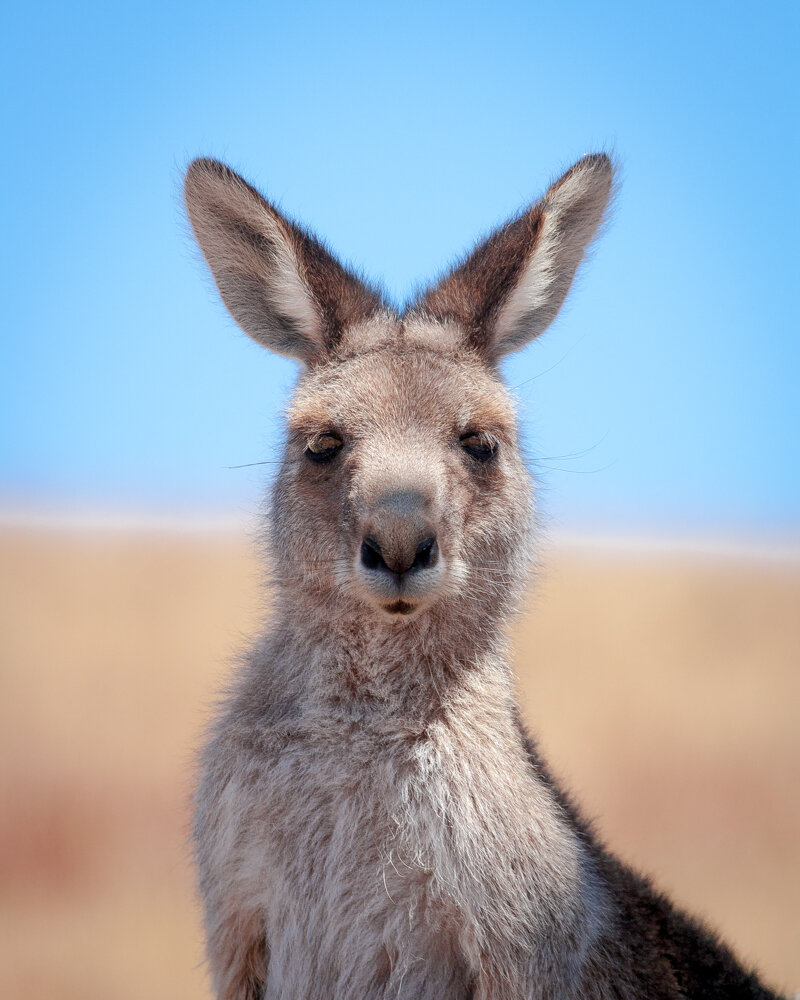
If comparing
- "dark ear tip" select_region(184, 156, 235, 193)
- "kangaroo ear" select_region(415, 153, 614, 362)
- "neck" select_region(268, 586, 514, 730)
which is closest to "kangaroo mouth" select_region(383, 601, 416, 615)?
"neck" select_region(268, 586, 514, 730)

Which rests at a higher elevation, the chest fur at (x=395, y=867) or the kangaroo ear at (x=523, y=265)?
the kangaroo ear at (x=523, y=265)

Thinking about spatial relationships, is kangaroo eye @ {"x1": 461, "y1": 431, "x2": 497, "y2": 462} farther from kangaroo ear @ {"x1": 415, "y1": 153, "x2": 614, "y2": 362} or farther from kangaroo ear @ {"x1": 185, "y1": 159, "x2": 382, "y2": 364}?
kangaroo ear @ {"x1": 185, "y1": 159, "x2": 382, "y2": 364}

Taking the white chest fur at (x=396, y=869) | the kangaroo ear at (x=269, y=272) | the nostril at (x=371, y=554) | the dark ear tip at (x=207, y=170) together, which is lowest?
the white chest fur at (x=396, y=869)

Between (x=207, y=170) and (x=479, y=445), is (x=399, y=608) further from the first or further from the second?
(x=207, y=170)

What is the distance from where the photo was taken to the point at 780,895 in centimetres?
1131

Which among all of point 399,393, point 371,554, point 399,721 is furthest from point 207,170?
point 399,721

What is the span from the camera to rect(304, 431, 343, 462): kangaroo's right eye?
4.68 m

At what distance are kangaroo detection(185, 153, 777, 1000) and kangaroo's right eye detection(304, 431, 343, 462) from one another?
1 centimetres

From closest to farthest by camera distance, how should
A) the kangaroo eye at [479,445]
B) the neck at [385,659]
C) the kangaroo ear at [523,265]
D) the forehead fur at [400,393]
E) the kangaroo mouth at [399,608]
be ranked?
the kangaroo mouth at [399,608], the neck at [385,659], the forehead fur at [400,393], the kangaroo eye at [479,445], the kangaroo ear at [523,265]

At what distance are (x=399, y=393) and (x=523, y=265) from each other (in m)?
1.01

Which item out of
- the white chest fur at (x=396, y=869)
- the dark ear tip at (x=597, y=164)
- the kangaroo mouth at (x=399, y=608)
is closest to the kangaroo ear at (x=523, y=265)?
the dark ear tip at (x=597, y=164)

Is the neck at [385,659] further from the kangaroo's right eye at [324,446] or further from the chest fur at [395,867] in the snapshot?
the kangaroo's right eye at [324,446]

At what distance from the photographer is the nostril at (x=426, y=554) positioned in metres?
4.05

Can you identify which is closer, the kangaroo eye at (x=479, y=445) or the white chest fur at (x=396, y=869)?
the white chest fur at (x=396, y=869)
